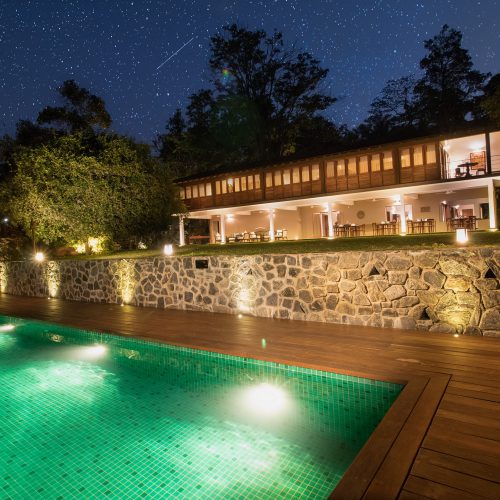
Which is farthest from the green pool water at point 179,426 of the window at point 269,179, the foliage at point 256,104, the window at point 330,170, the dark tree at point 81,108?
the foliage at point 256,104

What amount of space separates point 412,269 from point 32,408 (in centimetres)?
542

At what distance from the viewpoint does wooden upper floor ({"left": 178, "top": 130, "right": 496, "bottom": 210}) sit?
17.5m

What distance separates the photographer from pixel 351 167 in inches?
758

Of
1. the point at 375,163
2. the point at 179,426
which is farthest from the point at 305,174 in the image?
the point at 179,426

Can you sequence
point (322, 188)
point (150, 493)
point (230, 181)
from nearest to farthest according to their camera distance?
1. point (150, 493)
2. point (322, 188)
3. point (230, 181)

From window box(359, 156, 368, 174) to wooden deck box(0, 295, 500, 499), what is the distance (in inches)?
524

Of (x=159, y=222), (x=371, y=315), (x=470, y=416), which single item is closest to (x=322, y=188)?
(x=159, y=222)

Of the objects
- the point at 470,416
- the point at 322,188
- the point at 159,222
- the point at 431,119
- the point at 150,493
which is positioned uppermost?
the point at 431,119

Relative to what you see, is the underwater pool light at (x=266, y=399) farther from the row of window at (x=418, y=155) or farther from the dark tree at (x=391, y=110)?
the dark tree at (x=391, y=110)

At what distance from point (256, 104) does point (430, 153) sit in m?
20.1

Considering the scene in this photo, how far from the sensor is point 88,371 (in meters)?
5.57

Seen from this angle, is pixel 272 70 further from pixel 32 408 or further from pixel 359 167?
pixel 32 408

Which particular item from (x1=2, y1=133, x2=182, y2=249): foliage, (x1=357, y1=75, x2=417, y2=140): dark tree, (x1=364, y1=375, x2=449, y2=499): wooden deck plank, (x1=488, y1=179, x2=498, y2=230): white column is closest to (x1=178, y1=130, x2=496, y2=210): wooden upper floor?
(x1=488, y1=179, x2=498, y2=230): white column

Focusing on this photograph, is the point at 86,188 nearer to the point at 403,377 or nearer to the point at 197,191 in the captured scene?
the point at 197,191
